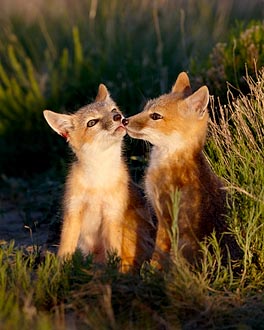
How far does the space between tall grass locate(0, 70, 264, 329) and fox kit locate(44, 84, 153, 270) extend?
0.74 meters

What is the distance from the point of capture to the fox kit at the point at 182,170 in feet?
21.2

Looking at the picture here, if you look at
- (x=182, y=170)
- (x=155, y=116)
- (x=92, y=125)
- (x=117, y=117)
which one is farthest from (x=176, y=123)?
(x=92, y=125)

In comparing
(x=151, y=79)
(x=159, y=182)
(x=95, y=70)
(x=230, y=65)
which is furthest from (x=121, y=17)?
(x=159, y=182)

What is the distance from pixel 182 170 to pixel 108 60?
511 cm

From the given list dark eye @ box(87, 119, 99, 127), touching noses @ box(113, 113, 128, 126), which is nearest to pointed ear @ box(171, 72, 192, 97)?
touching noses @ box(113, 113, 128, 126)

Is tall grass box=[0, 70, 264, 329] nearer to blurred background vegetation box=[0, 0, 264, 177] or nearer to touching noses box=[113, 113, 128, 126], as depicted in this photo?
touching noses box=[113, 113, 128, 126]

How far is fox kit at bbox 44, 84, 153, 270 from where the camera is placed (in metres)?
7.00

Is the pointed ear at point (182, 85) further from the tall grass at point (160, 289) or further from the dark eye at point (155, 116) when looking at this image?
the tall grass at point (160, 289)

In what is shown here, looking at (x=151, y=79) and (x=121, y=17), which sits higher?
(x=121, y=17)

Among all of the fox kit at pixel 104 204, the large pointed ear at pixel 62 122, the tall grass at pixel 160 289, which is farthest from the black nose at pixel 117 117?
the tall grass at pixel 160 289

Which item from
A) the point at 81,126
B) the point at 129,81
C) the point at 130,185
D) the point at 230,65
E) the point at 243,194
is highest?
the point at 129,81

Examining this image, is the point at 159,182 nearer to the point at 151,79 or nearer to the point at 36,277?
the point at 36,277

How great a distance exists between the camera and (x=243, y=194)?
6.35 m

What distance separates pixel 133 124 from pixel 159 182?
0.60m
